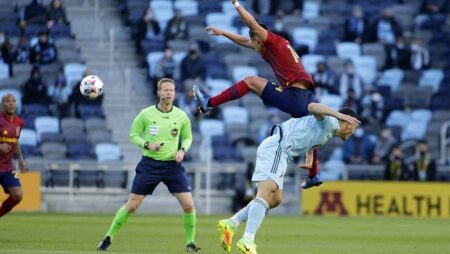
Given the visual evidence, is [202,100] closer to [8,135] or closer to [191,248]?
[191,248]

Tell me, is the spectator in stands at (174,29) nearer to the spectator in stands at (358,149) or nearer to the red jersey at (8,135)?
the spectator in stands at (358,149)

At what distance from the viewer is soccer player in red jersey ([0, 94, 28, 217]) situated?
2236cm

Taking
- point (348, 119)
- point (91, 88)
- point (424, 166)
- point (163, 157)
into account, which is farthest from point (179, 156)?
point (424, 166)

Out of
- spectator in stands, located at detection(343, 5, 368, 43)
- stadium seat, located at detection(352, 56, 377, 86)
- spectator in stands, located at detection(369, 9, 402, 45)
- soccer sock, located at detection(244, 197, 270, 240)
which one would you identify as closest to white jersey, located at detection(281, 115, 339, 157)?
soccer sock, located at detection(244, 197, 270, 240)

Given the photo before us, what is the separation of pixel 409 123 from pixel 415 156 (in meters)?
1.63

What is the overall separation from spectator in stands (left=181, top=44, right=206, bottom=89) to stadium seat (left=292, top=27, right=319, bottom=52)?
13.8ft

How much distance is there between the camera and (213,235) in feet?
78.7

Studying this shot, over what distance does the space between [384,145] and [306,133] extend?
2063 cm

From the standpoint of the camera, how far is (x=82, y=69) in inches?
1416

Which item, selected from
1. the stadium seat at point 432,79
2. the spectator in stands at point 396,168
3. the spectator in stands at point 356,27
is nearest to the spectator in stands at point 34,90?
the spectator in stands at point 396,168

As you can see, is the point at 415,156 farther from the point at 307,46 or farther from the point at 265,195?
the point at 265,195

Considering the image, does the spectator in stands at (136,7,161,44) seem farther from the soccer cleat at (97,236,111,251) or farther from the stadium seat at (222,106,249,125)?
the soccer cleat at (97,236,111,251)

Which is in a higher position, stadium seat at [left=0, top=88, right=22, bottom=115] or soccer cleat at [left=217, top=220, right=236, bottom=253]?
stadium seat at [left=0, top=88, right=22, bottom=115]

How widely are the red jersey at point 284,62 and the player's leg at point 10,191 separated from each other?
6.56 m
